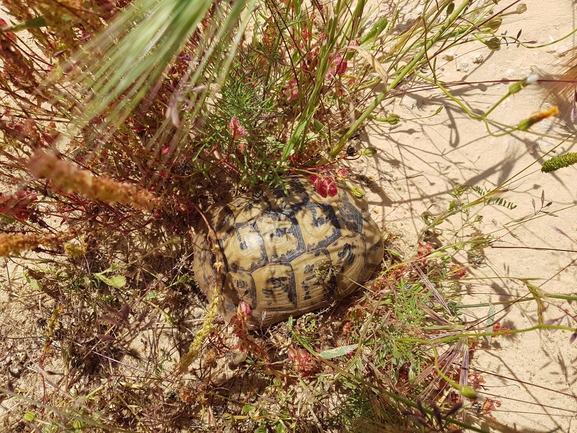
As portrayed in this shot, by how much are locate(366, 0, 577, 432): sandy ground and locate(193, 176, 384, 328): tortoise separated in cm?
57

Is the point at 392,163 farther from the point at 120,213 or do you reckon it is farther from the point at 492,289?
the point at 120,213

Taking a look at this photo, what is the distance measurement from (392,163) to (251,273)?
1262 mm

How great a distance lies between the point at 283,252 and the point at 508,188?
1.59m

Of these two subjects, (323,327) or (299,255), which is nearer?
(299,255)

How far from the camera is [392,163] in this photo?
8.10 ft

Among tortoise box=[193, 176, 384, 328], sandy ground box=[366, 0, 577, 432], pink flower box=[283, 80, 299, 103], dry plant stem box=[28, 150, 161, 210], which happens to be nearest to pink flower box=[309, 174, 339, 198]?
tortoise box=[193, 176, 384, 328]

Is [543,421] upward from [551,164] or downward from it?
downward

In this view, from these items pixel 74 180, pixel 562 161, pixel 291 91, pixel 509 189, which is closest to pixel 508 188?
pixel 509 189

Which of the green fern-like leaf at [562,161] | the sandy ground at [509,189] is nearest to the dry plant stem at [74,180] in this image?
the green fern-like leaf at [562,161]

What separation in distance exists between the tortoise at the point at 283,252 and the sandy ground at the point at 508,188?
57 centimetres

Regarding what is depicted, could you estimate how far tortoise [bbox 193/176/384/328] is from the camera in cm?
189

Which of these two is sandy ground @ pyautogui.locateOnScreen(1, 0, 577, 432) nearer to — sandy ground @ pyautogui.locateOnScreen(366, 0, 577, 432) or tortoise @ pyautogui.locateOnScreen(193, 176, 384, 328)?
sandy ground @ pyautogui.locateOnScreen(366, 0, 577, 432)

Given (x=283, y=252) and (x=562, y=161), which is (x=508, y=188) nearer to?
(x=562, y=161)

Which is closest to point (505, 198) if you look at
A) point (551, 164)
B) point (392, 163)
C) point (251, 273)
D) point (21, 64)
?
point (392, 163)
